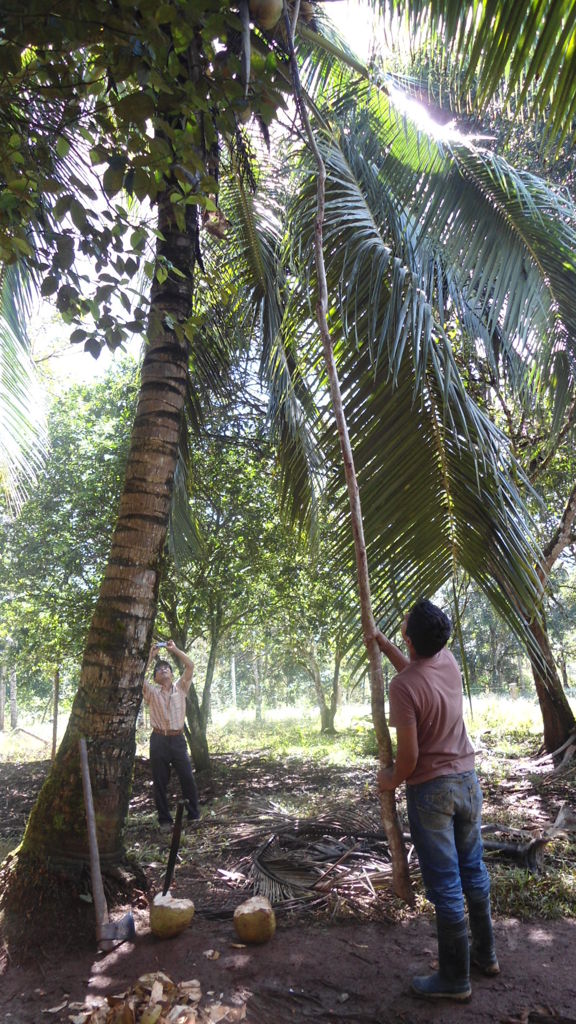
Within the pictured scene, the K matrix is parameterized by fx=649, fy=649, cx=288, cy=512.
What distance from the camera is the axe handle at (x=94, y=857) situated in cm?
328

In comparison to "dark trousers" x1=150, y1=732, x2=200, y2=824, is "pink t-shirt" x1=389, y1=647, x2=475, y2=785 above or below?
above

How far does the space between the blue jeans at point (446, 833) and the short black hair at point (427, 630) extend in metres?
0.55

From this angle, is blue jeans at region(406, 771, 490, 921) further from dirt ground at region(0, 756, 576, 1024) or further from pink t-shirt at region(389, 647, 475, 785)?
dirt ground at region(0, 756, 576, 1024)

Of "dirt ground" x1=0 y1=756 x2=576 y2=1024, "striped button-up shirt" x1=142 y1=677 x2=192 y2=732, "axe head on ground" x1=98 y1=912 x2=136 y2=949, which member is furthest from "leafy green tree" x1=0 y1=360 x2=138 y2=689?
"axe head on ground" x1=98 y1=912 x2=136 y2=949

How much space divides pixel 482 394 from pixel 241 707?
160 feet

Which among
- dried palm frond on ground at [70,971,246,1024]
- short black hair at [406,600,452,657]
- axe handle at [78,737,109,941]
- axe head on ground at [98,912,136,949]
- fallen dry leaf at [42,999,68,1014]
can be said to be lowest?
fallen dry leaf at [42,999,68,1014]

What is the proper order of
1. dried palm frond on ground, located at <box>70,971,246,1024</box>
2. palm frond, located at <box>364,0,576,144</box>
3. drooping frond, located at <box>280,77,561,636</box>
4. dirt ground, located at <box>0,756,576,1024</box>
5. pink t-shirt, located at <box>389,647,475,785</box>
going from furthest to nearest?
1. drooping frond, located at <box>280,77,561,636</box>
2. pink t-shirt, located at <box>389,647,475,785</box>
3. dirt ground, located at <box>0,756,576,1024</box>
4. dried palm frond on ground, located at <box>70,971,246,1024</box>
5. palm frond, located at <box>364,0,576,144</box>

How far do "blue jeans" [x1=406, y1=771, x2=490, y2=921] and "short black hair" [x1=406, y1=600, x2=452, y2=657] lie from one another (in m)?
0.55

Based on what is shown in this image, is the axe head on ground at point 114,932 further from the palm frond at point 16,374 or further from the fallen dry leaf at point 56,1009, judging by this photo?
the palm frond at point 16,374

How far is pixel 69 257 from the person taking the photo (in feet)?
9.94

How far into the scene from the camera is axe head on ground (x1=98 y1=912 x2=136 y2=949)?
10.6 ft

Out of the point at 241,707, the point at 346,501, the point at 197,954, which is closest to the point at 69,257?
the point at 346,501

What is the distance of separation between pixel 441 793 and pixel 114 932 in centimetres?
183

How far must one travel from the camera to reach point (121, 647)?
3.57 metres
